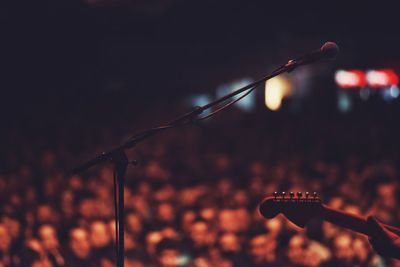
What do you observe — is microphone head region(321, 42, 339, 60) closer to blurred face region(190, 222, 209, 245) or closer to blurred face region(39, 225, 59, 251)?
blurred face region(190, 222, 209, 245)

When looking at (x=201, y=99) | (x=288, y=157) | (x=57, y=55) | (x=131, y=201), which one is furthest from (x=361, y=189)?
(x=201, y=99)

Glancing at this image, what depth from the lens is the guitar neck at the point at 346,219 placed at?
8.71 feet

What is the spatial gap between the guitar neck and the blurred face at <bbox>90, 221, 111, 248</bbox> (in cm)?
472

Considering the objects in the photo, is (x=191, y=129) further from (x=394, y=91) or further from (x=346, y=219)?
(x=346, y=219)

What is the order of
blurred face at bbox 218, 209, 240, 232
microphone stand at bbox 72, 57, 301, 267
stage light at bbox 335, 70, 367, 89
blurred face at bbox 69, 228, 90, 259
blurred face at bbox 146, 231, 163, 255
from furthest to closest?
stage light at bbox 335, 70, 367, 89
blurred face at bbox 218, 209, 240, 232
blurred face at bbox 69, 228, 90, 259
blurred face at bbox 146, 231, 163, 255
microphone stand at bbox 72, 57, 301, 267

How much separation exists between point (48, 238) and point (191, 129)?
5512 millimetres

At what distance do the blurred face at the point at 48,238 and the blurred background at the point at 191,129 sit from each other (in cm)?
2

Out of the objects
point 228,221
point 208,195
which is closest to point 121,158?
point 228,221

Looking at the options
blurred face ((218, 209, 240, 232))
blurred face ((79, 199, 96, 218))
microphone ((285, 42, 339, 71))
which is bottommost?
microphone ((285, 42, 339, 71))

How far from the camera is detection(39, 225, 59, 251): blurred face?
6934 mm

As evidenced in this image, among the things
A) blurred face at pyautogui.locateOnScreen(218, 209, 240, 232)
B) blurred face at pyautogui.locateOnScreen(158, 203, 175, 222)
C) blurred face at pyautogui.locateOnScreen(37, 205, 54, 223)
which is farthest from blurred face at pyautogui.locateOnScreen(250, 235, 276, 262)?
blurred face at pyautogui.locateOnScreen(37, 205, 54, 223)

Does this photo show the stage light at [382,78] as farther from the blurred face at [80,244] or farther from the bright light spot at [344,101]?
the blurred face at [80,244]

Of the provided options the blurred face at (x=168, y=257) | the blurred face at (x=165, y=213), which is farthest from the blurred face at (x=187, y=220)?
the blurred face at (x=168, y=257)

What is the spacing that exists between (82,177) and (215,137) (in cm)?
306
